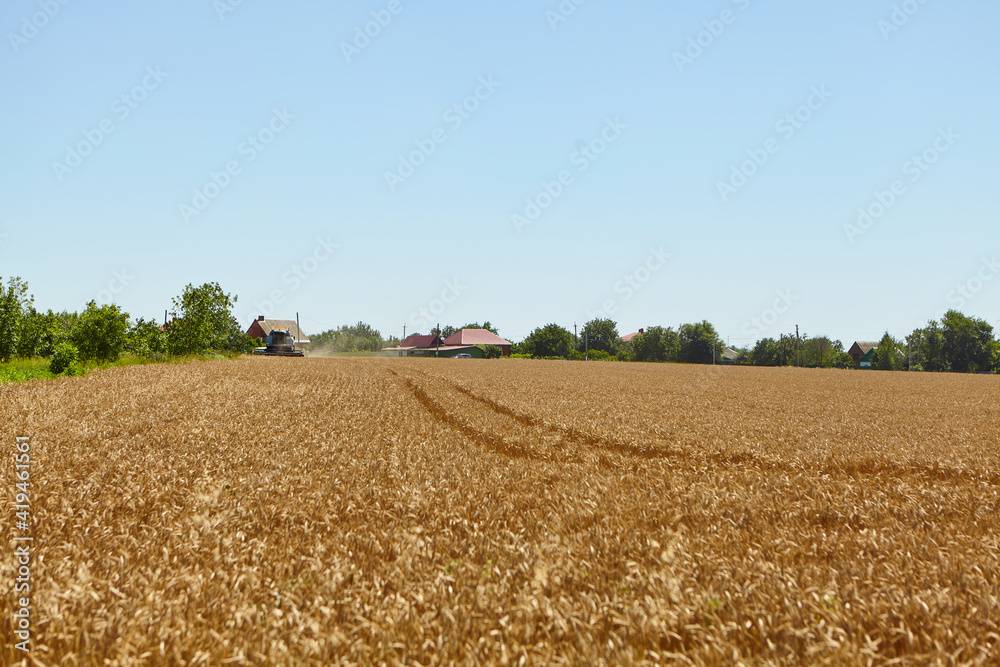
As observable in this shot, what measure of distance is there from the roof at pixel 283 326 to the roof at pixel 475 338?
3534 cm

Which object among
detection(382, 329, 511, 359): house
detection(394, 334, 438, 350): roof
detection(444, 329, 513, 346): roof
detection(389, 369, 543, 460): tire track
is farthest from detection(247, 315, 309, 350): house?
detection(389, 369, 543, 460): tire track

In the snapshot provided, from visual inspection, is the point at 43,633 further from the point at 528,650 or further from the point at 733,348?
the point at 733,348

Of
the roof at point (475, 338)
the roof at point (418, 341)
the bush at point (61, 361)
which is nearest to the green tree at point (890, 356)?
the roof at point (475, 338)

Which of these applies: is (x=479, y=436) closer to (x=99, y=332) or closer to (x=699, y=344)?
(x=99, y=332)

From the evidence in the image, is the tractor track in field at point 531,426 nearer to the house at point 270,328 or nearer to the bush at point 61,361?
the bush at point 61,361

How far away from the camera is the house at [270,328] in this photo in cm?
12144

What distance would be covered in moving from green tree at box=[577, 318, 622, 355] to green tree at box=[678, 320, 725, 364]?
15201 millimetres

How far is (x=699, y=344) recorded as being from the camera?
110 meters

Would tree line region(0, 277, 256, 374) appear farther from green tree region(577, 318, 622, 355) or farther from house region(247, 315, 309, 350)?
green tree region(577, 318, 622, 355)

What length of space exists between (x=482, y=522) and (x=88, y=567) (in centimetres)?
323

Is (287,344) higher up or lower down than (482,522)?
higher up

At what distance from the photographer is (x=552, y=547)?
4.71m

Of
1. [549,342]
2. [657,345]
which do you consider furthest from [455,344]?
[657,345]

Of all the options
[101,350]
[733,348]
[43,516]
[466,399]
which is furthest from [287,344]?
[733,348]
